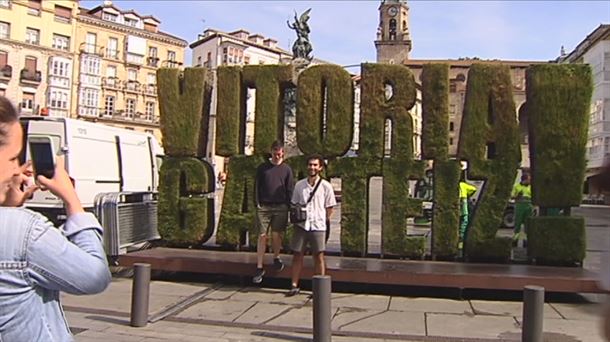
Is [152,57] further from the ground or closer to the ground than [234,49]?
closer to the ground

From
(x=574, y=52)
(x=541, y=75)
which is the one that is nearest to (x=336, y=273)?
(x=541, y=75)

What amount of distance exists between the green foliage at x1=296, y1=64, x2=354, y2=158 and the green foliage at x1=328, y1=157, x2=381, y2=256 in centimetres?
33

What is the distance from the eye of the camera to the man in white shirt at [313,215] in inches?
348

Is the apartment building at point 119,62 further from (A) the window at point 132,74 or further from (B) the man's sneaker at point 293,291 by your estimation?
(B) the man's sneaker at point 293,291

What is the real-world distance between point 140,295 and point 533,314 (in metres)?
4.30

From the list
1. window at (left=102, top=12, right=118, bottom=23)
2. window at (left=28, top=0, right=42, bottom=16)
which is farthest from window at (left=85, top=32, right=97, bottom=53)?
window at (left=28, top=0, right=42, bottom=16)

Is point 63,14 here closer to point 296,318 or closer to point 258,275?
point 258,275

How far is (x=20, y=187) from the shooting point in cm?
198

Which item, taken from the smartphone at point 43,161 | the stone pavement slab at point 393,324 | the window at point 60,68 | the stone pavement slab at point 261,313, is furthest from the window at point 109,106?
the smartphone at point 43,161

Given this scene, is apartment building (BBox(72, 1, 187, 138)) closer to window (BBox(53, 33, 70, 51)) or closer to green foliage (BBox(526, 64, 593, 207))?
window (BBox(53, 33, 70, 51))

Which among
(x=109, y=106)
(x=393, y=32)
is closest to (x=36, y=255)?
(x=109, y=106)

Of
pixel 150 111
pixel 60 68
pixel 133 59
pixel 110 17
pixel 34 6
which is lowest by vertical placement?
pixel 150 111

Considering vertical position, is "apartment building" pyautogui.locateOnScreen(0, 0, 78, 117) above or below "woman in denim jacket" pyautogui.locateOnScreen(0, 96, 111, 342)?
above

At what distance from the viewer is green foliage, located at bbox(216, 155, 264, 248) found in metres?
11.0
